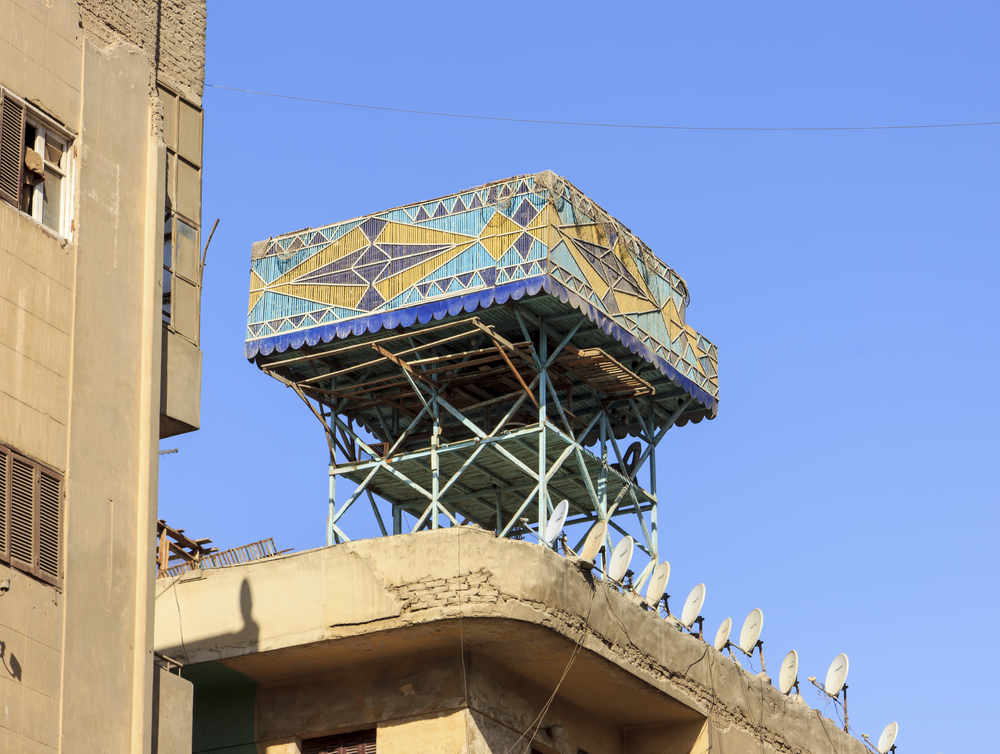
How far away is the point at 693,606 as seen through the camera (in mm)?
31797

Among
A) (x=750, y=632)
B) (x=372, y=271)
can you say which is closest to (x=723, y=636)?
(x=750, y=632)

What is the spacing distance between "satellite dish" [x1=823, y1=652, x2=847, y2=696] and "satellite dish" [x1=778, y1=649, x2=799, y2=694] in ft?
5.68

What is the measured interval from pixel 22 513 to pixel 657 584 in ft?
43.8

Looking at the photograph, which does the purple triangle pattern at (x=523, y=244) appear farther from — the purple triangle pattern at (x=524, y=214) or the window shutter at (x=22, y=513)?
the window shutter at (x=22, y=513)

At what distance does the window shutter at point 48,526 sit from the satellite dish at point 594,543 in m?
9.60

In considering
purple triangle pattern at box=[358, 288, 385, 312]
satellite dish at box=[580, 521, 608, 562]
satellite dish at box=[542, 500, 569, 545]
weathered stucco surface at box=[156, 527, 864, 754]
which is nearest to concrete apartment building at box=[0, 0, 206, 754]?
weathered stucco surface at box=[156, 527, 864, 754]

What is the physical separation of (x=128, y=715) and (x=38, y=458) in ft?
11.3

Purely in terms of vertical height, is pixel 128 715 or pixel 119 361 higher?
pixel 119 361

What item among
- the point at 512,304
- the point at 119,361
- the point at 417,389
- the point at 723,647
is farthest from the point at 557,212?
the point at 119,361

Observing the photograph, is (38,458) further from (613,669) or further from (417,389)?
(417,389)

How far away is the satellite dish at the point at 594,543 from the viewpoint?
92.7ft

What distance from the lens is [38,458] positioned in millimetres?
21375

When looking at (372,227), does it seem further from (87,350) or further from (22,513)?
(22,513)

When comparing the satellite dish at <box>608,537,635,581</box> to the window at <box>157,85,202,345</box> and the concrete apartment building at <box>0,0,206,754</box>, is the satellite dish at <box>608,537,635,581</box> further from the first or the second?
the window at <box>157,85,202,345</box>
